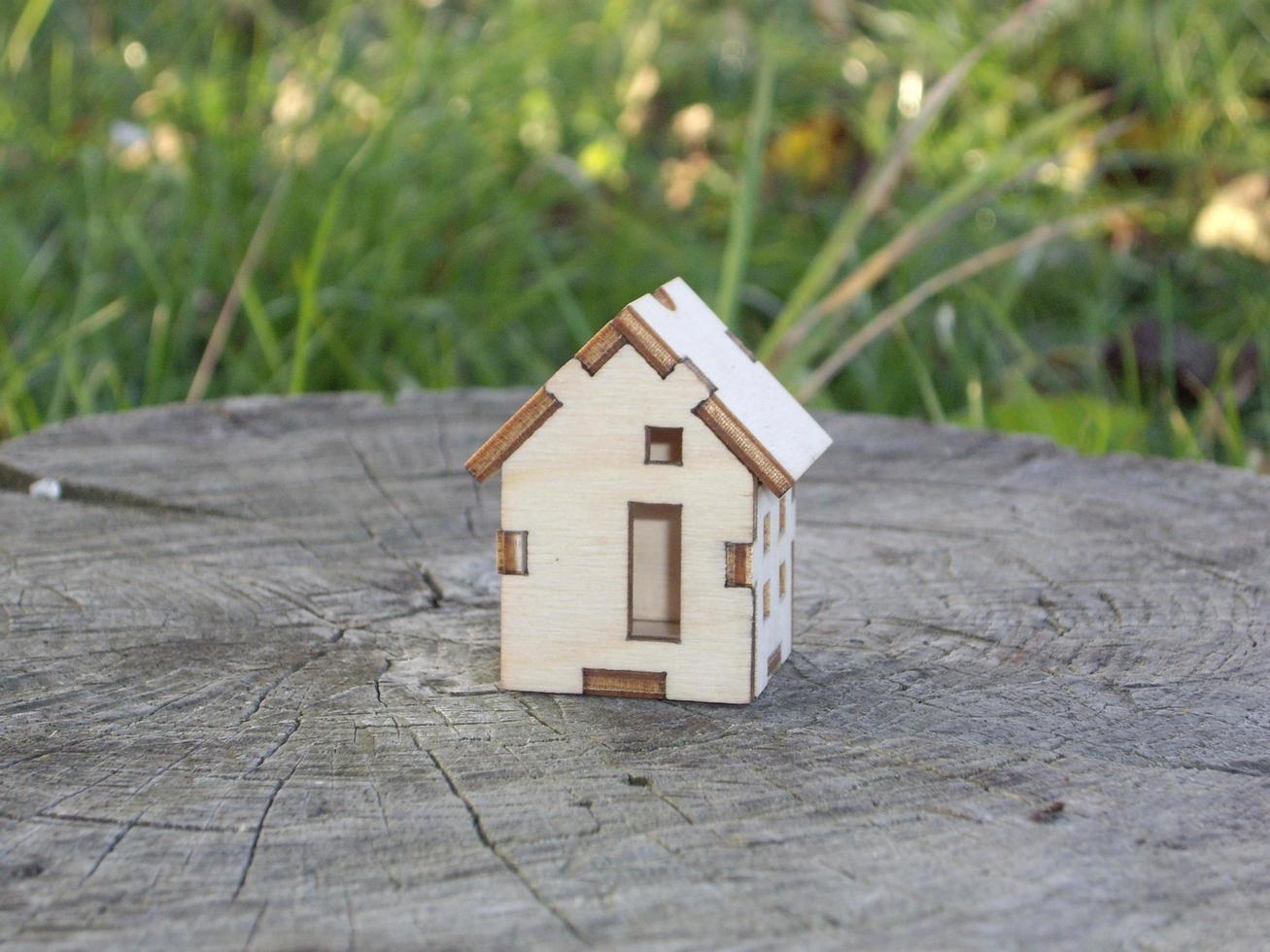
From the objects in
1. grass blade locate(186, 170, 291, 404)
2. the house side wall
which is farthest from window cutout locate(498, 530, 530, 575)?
grass blade locate(186, 170, 291, 404)

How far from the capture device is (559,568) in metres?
1.44

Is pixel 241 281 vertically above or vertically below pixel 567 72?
below

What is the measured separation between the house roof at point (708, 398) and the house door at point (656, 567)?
0.16m

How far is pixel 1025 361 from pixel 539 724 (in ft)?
6.66

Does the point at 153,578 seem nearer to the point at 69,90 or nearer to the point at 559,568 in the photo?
the point at 559,568

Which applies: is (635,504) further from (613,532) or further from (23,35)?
(23,35)

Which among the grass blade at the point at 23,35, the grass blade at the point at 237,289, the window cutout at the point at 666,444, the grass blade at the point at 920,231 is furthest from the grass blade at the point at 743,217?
the grass blade at the point at 23,35

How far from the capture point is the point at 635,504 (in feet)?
4.85

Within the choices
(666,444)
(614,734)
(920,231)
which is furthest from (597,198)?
(614,734)

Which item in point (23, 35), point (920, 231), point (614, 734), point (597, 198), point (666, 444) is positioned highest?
point (23, 35)

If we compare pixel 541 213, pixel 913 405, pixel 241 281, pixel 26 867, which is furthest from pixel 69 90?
pixel 26 867

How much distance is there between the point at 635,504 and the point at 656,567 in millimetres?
117

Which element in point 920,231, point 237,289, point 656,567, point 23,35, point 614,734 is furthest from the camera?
point 23,35

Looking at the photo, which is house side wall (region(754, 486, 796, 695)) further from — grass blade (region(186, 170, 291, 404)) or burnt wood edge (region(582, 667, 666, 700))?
grass blade (region(186, 170, 291, 404))
